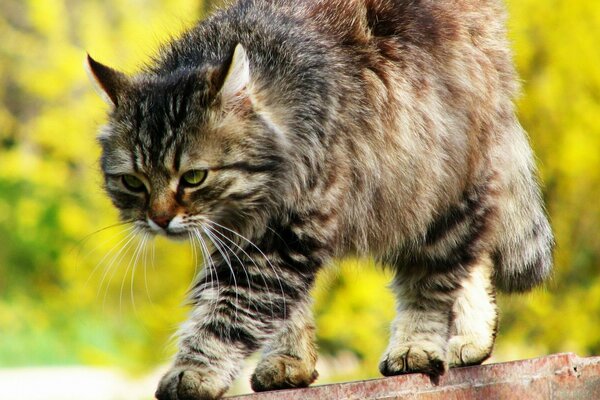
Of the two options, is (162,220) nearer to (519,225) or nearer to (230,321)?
(230,321)

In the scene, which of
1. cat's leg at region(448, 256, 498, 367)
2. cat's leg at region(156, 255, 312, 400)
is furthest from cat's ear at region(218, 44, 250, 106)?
cat's leg at region(448, 256, 498, 367)

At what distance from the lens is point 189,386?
9.95ft

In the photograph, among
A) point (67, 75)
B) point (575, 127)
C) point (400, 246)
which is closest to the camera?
point (400, 246)

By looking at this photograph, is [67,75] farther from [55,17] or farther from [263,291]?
[263,291]

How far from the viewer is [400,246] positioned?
3.66 m

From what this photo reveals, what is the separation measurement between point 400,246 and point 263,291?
2.31ft

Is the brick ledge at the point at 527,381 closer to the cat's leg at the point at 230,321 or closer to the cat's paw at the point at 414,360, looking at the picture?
the cat's paw at the point at 414,360

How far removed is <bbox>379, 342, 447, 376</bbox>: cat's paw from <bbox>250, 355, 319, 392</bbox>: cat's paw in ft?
1.00

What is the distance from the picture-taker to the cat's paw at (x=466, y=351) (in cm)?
368

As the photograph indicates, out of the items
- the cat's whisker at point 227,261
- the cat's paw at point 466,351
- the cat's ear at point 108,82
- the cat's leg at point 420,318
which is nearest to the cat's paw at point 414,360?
the cat's leg at point 420,318

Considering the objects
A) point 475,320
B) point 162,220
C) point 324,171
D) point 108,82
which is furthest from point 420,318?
point 108,82

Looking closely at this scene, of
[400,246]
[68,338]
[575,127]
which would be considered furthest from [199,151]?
[68,338]

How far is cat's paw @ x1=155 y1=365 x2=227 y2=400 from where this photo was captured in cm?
304

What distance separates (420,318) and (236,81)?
126 cm
